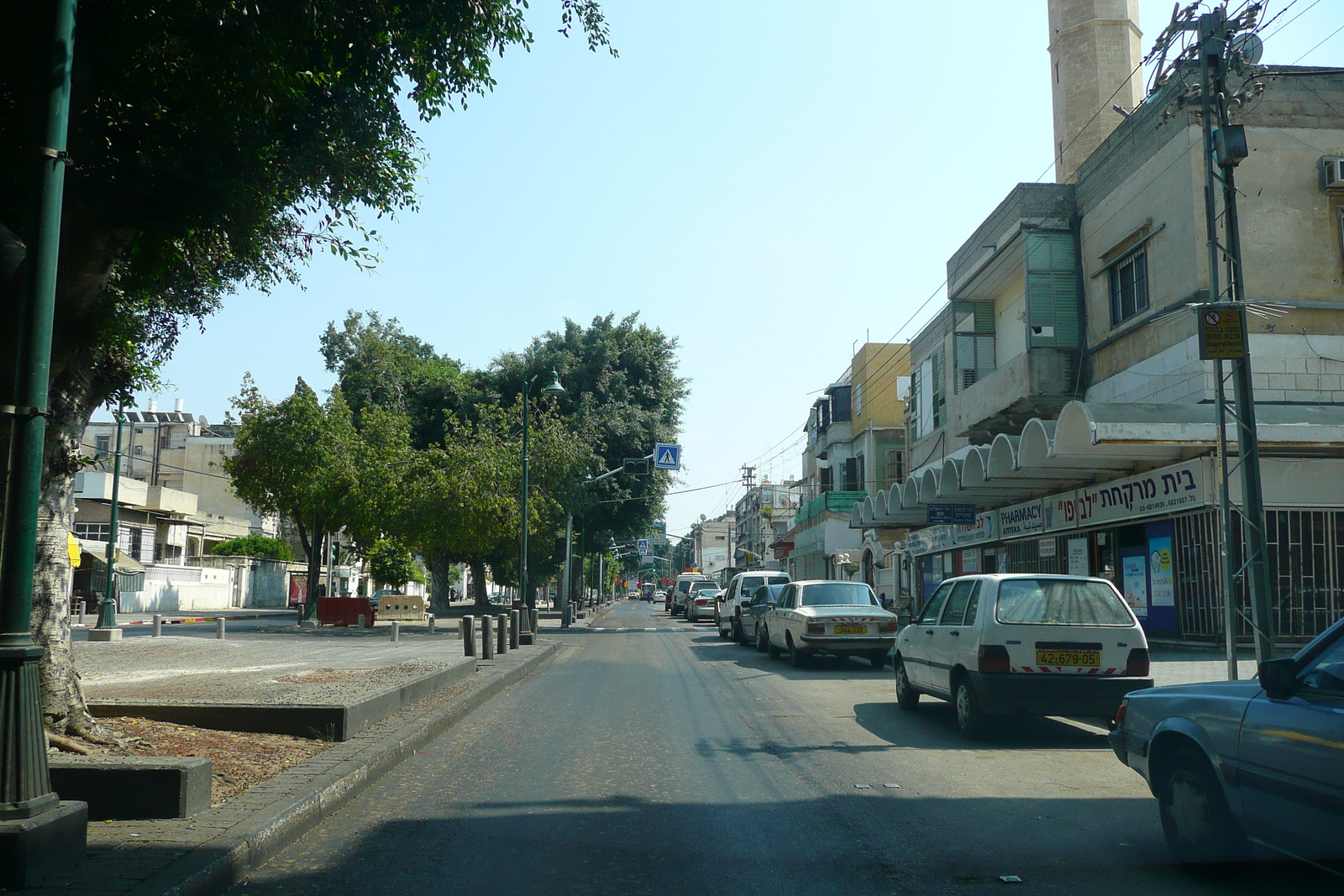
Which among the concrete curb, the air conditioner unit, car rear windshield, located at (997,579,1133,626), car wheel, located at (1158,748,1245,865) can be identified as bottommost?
the concrete curb

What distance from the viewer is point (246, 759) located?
23.3 feet

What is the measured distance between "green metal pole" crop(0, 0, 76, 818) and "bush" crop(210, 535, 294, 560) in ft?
185

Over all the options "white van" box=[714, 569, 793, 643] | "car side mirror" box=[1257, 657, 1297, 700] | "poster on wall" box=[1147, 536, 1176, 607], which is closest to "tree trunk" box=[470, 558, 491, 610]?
"white van" box=[714, 569, 793, 643]

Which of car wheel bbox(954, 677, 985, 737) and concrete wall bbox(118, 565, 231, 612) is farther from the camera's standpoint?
concrete wall bbox(118, 565, 231, 612)

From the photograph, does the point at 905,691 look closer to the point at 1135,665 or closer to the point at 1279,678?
the point at 1135,665

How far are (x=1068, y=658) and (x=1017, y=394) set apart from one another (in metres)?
15.4

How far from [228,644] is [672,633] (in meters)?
14.6

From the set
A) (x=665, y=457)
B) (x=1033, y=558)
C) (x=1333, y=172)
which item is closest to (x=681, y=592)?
(x=665, y=457)

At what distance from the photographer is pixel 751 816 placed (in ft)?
20.6

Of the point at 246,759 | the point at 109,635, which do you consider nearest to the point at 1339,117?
the point at 246,759

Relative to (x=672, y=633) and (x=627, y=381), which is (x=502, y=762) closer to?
(x=672, y=633)

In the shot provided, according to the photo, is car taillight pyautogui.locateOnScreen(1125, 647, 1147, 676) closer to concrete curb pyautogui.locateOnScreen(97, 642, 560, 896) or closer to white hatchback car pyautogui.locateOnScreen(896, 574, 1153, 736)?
white hatchback car pyautogui.locateOnScreen(896, 574, 1153, 736)

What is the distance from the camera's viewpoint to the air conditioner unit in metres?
18.3

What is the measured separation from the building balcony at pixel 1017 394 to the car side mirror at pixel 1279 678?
18991 mm
